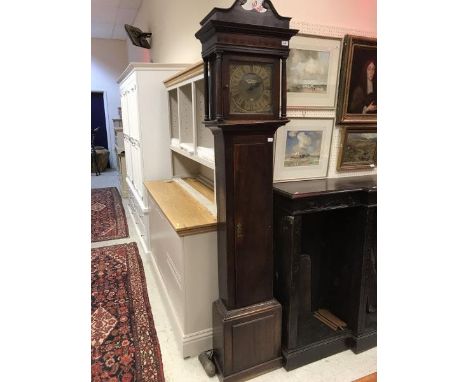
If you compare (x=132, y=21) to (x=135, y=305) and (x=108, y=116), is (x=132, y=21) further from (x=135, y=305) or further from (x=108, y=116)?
(x=135, y=305)

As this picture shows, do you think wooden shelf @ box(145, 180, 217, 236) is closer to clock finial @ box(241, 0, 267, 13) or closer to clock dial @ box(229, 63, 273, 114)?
clock dial @ box(229, 63, 273, 114)

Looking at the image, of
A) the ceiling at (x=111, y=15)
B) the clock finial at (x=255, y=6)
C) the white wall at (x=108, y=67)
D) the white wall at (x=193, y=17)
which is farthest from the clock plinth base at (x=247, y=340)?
the white wall at (x=108, y=67)

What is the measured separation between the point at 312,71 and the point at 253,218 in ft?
3.13

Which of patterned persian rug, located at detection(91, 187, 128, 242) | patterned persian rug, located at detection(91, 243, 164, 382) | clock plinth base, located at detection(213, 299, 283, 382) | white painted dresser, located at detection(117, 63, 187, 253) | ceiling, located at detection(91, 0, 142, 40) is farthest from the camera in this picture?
ceiling, located at detection(91, 0, 142, 40)

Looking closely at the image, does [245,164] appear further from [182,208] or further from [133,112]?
[133,112]

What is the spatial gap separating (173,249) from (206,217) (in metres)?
0.33

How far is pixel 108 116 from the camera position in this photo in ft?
28.0

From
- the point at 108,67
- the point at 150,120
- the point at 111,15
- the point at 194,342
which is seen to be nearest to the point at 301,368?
the point at 194,342

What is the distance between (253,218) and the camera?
70.9 inches

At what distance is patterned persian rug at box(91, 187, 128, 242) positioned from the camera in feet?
13.8

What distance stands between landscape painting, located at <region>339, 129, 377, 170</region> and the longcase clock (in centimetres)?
70

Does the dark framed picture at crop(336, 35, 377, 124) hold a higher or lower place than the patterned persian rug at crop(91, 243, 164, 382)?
higher

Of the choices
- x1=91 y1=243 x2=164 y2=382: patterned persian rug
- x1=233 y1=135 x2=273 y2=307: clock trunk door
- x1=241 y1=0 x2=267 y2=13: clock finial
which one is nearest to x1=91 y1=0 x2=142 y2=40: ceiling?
x1=91 y1=243 x2=164 y2=382: patterned persian rug

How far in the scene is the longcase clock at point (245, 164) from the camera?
5.33 feet
